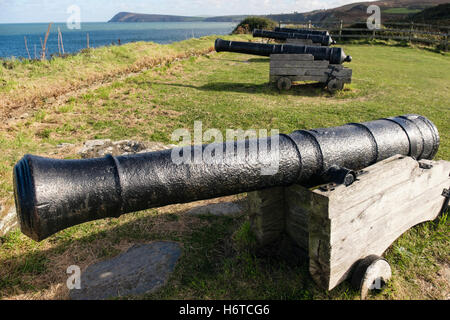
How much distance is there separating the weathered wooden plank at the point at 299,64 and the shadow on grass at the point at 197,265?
787 centimetres

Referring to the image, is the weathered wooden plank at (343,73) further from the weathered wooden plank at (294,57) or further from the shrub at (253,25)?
the shrub at (253,25)

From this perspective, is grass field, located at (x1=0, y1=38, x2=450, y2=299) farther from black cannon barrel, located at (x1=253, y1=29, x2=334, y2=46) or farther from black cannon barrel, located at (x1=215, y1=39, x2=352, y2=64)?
black cannon barrel, located at (x1=253, y1=29, x2=334, y2=46)

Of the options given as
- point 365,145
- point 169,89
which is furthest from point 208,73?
point 365,145

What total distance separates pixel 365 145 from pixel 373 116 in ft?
18.0

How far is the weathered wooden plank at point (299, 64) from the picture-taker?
1059 cm

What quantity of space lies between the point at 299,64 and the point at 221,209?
7.75m

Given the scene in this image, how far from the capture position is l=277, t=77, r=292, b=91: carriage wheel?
10.9 meters

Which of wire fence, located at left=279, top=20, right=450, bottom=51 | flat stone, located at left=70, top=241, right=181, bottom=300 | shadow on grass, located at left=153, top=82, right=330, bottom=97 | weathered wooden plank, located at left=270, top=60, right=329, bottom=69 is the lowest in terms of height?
flat stone, located at left=70, top=241, right=181, bottom=300

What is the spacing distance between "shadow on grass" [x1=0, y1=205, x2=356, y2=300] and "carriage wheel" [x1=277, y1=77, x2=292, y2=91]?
7.70 meters

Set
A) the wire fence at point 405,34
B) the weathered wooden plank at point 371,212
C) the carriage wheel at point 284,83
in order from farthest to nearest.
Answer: the wire fence at point 405,34 → the carriage wheel at point 284,83 → the weathered wooden plank at point 371,212

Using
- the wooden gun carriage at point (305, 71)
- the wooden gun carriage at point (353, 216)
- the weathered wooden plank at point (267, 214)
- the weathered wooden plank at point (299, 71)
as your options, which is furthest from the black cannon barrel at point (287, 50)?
the weathered wooden plank at point (267, 214)

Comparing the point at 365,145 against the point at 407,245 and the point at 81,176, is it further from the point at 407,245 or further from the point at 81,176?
the point at 81,176

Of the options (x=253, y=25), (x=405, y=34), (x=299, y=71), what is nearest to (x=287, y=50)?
(x=299, y=71)

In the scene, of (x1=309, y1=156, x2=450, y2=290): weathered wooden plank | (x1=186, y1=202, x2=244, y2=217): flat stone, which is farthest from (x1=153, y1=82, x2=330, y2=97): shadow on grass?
(x1=309, y1=156, x2=450, y2=290): weathered wooden plank
